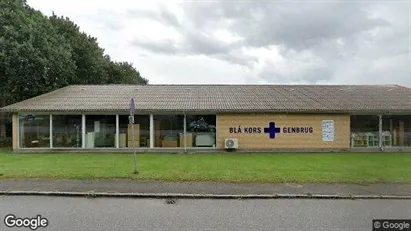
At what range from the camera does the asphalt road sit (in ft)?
22.7

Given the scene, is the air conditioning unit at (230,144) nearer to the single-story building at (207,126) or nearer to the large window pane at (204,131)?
the single-story building at (207,126)

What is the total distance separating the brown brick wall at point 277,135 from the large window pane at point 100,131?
6072mm

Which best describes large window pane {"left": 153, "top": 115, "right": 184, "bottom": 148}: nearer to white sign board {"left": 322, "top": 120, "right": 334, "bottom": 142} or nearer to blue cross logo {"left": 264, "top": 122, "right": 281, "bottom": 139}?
blue cross logo {"left": 264, "top": 122, "right": 281, "bottom": 139}

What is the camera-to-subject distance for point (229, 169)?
13.2m

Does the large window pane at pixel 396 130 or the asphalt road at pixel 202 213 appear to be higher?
the large window pane at pixel 396 130

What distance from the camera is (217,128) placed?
20.4m

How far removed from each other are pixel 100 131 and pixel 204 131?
5.93 meters

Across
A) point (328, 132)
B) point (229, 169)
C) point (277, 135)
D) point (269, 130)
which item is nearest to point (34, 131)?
point (229, 169)

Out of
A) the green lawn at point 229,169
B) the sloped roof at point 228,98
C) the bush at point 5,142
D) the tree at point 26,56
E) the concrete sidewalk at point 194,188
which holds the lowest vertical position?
the concrete sidewalk at point 194,188

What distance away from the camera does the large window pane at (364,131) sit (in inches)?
819

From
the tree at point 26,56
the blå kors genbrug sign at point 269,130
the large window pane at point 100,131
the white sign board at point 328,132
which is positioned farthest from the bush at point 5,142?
the white sign board at point 328,132

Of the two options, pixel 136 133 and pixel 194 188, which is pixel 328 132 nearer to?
pixel 136 133

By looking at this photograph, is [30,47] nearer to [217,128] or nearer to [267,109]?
[217,128]

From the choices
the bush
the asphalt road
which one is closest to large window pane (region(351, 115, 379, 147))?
the asphalt road
